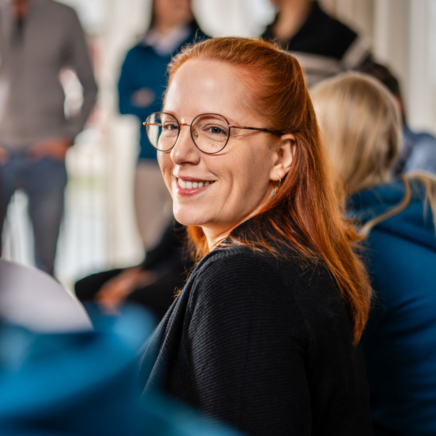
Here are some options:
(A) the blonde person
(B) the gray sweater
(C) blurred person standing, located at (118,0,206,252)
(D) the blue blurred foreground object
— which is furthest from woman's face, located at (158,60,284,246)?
(B) the gray sweater

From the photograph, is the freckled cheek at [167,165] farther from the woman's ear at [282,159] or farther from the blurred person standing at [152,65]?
the blurred person standing at [152,65]

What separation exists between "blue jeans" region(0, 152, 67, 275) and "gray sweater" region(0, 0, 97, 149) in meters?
0.13

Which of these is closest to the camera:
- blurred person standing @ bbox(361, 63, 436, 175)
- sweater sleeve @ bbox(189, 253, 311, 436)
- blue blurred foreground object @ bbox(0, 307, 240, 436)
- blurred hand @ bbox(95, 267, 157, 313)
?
blue blurred foreground object @ bbox(0, 307, 240, 436)

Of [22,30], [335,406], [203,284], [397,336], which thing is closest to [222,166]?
[203,284]

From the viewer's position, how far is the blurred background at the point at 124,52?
13.4 ft

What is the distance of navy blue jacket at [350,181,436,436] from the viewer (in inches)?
48.3

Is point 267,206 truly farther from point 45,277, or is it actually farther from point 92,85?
point 92,85

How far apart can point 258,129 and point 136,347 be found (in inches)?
28.0

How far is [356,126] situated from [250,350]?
94 cm

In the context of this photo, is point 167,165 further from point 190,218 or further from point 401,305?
point 401,305

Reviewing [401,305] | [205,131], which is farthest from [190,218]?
[401,305]

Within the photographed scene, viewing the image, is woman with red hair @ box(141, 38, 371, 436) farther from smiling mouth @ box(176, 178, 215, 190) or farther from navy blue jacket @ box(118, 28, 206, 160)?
navy blue jacket @ box(118, 28, 206, 160)

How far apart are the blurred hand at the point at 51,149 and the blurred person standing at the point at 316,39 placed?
127cm

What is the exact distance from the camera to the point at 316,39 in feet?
9.43
